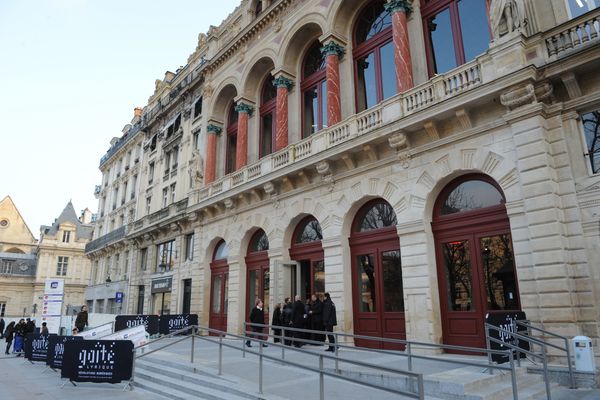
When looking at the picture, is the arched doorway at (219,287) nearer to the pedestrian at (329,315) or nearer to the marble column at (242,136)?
the marble column at (242,136)

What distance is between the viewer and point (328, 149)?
15359 mm

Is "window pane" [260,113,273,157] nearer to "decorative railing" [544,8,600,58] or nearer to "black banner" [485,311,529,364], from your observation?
"decorative railing" [544,8,600,58]

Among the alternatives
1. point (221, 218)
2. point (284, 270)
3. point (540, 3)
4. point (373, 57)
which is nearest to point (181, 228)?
point (221, 218)

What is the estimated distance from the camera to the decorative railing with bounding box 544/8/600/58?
33.5ft

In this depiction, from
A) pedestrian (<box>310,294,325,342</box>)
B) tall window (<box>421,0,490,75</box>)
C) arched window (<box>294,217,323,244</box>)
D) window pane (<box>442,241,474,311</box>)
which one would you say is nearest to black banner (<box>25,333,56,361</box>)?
pedestrian (<box>310,294,325,342</box>)

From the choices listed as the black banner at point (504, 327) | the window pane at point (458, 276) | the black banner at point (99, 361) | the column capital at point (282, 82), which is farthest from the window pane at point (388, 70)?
the black banner at point (99, 361)

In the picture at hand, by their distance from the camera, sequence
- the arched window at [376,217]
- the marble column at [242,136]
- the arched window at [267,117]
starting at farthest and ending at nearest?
the arched window at [267,117] → the marble column at [242,136] → the arched window at [376,217]

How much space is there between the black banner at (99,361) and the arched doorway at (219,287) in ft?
36.4

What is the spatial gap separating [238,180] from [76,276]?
52.8 metres

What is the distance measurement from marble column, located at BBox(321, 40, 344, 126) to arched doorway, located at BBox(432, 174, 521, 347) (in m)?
5.74

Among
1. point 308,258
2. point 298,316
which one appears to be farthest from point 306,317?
point 308,258

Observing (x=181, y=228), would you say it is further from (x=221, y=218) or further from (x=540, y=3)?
(x=540, y=3)

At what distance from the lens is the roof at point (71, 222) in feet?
221

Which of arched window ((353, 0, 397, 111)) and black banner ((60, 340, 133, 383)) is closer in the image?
black banner ((60, 340, 133, 383))
